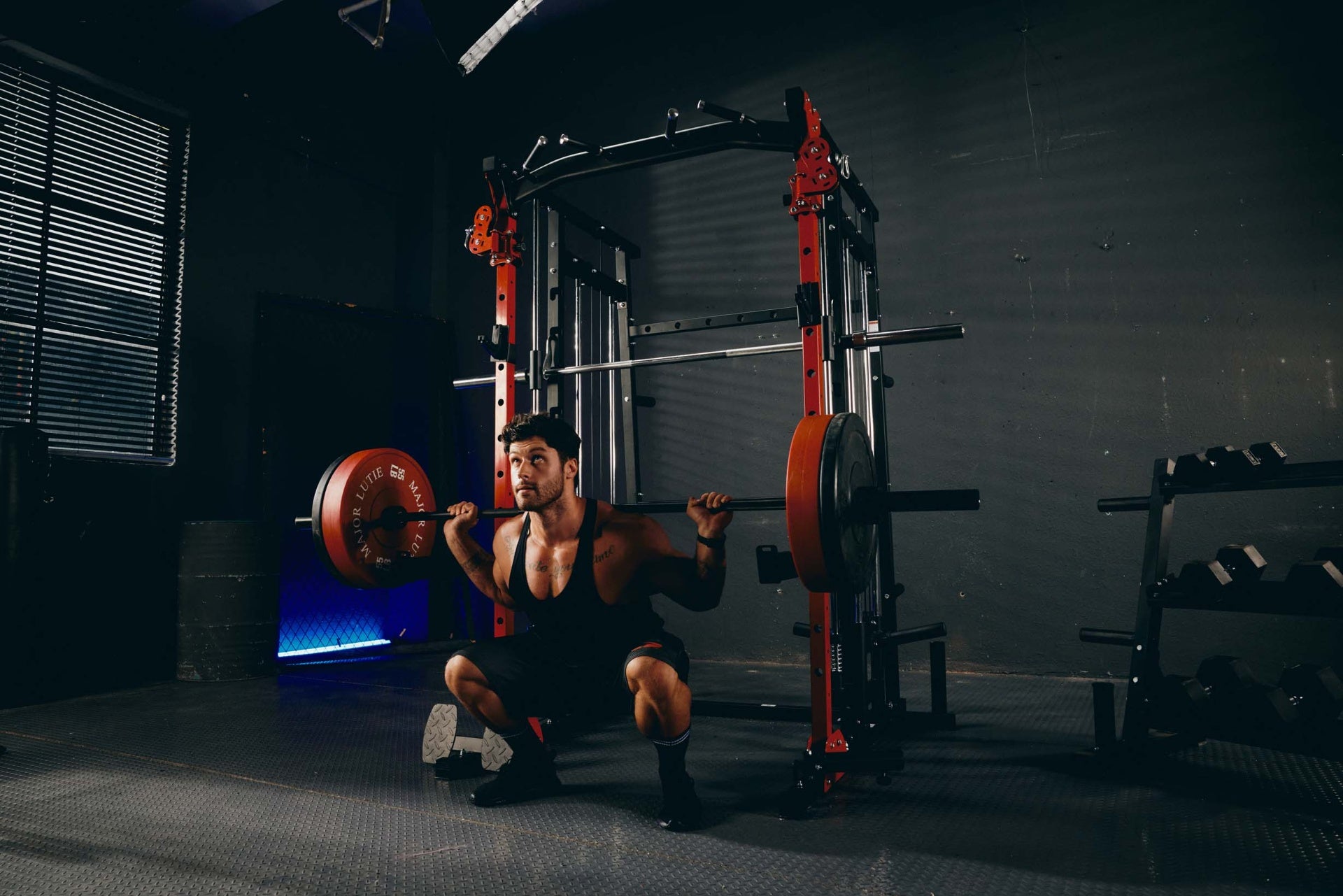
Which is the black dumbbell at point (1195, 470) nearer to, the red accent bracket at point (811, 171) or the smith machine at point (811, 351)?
the smith machine at point (811, 351)

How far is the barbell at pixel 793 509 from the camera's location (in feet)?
6.29

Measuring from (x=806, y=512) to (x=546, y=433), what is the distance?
2.56 ft

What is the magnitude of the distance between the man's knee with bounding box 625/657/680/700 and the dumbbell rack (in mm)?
1260

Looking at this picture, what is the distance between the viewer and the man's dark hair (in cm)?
230

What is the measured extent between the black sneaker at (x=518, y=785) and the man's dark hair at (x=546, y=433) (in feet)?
2.71

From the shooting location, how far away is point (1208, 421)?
143 inches

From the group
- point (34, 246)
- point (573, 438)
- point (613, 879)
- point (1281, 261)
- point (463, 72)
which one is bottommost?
point (613, 879)

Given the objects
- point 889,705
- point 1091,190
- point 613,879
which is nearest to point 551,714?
point 613,879

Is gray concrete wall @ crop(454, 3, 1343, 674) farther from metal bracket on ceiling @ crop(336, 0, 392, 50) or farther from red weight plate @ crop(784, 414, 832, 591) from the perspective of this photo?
red weight plate @ crop(784, 414, 832, 591)

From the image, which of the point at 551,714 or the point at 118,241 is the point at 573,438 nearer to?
the point at 551,714

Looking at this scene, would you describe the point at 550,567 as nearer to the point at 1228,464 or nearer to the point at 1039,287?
the point at 1228,464

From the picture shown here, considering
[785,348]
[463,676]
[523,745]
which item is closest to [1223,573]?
[785,348]

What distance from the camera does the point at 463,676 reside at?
7.33 ft

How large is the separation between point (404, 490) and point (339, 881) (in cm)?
124
